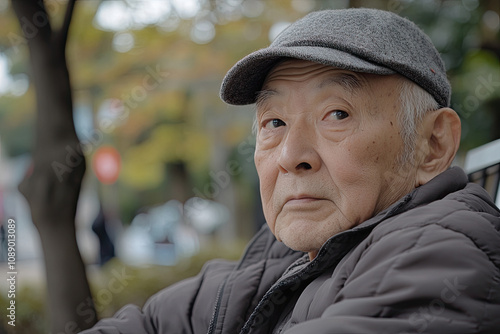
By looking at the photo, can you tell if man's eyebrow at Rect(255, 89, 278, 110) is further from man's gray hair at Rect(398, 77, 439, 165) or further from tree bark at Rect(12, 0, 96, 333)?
tree bark at Rect(12, 0, 96, 333)

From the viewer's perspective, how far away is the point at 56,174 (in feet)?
12.4

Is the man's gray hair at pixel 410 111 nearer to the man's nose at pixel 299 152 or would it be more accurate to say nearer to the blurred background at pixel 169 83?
the man's nose at pixel 299 152

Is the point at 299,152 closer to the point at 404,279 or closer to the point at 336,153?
the point at 336,153

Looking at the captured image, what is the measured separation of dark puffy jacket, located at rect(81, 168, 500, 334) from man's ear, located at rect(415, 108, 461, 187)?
4.3 inches

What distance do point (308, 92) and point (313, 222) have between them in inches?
15.1

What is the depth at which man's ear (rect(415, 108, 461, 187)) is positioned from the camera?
1.82 metres

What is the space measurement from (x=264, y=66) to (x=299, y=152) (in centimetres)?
33

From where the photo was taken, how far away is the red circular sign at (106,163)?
13.7m

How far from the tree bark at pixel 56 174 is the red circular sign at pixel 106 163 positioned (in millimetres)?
9799

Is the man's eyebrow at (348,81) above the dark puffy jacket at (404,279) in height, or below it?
above

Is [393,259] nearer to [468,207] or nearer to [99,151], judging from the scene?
[468,207]

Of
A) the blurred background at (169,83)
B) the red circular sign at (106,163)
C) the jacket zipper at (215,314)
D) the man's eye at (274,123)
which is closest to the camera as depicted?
the man's eye at (274,123)

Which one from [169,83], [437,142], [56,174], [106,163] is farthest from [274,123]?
[106,163]

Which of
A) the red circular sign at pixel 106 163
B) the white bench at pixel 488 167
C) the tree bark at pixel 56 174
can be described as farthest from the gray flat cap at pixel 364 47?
the red circular sign at pixel 106 163
